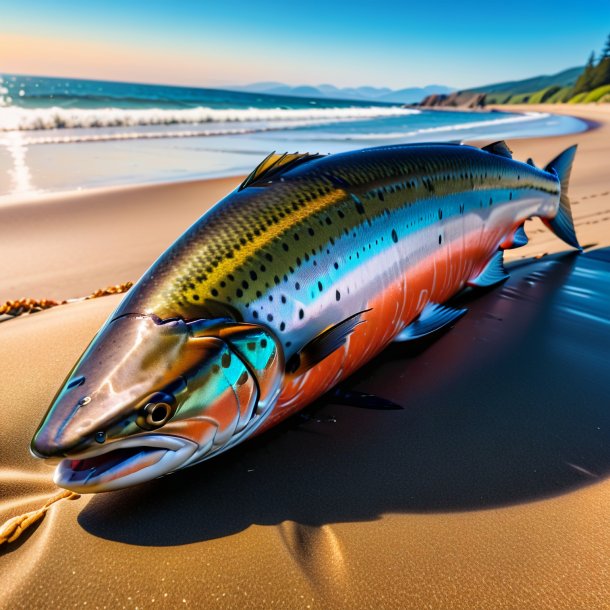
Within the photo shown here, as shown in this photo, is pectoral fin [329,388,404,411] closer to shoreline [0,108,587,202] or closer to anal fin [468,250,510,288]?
anal fin [468,250,510,288]

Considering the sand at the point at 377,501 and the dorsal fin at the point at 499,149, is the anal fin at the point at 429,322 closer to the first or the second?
the sand at the point at 377,501

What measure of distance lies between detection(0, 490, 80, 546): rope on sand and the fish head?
11.7 inches

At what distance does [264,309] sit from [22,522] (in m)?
1.07

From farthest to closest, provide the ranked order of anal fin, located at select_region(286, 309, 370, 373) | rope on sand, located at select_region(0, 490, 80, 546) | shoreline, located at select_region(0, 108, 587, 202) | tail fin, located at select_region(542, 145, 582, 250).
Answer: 1. shoreline, located at select_region(0, 108, 587, 202)
2. tail fin, located at select_region(542, 145, 582, 250)
3. anal fin, located at select_region(286, 309, 370, 373)
4. rope on sand, located at select_region(0, 490, 80, 546)

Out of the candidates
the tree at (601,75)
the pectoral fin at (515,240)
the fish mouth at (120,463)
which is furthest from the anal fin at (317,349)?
the tree at (601,75)

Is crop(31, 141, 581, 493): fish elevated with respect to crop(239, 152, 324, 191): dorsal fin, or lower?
lower

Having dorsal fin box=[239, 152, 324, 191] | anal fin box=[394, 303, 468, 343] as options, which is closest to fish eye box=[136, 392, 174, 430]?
dorsal fin box=[239, 152, 324, 191]

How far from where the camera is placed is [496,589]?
137cm

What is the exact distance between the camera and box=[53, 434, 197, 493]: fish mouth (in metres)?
1.41

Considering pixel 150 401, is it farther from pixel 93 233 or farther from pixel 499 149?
pixel 93 233

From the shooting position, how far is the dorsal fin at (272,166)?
2.15 m

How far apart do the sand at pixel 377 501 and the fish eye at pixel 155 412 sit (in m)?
0.38

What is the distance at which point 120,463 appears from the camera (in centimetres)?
143

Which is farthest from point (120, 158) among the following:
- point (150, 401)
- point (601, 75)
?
point (601, 75)
